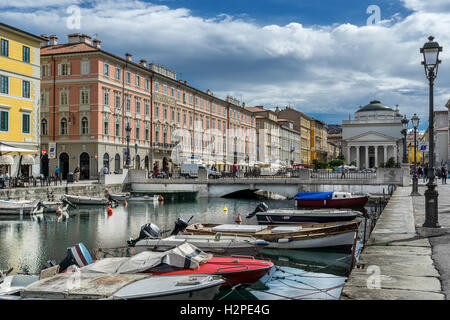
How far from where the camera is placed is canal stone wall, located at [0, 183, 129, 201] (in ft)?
111

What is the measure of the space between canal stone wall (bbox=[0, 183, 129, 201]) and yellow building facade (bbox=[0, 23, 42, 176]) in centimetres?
489

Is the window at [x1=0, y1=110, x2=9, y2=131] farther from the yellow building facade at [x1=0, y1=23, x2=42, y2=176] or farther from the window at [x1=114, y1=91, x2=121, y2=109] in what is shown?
the window at [x1=114, y1=91, x2=121, y2=109]

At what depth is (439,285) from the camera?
285 inches

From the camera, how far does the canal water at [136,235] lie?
12.6m

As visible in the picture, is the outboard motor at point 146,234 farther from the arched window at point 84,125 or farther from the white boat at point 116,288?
the arched window at point 84,125

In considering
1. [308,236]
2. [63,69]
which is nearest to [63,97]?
[63,69]

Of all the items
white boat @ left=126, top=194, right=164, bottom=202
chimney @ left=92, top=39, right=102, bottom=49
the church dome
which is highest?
the church dome

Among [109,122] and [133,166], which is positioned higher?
[109,122]

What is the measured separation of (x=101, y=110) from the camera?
49656 mm

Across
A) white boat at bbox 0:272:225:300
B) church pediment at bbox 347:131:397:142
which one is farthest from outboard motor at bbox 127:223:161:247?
church pediment at bbox 347:131:397:142

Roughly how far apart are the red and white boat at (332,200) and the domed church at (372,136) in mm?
82041

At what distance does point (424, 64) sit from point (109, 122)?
42921mm
